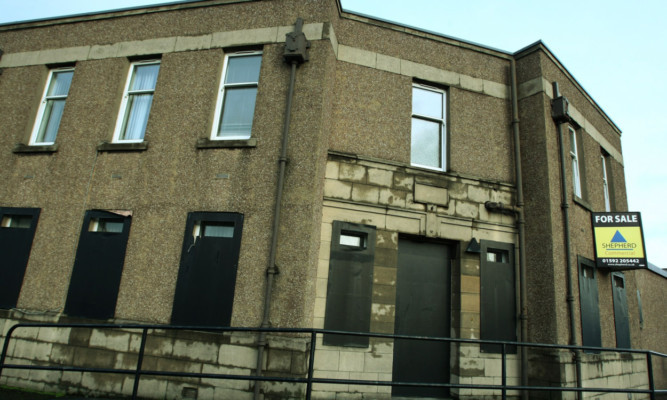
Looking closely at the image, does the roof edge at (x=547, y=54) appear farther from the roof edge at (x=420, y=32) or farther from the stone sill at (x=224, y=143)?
the stone sill at (x=224, y=143)

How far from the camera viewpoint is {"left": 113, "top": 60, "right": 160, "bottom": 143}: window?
25.6 ft

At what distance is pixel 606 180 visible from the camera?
10422mm

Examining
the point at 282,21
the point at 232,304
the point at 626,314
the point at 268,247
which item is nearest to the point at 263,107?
the point at 282,21

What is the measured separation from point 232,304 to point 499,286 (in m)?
4.91

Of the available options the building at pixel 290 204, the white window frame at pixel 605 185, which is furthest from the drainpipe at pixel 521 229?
the white window frame at pixel 605 185

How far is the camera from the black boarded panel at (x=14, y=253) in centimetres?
719

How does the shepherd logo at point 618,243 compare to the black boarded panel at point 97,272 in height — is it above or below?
above

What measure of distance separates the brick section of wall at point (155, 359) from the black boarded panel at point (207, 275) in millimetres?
299

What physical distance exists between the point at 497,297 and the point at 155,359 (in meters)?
6.07

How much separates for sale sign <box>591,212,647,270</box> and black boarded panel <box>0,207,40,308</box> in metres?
11.6

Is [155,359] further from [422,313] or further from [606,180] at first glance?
[606,180]

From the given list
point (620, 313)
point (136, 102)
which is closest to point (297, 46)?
point (136, 102)

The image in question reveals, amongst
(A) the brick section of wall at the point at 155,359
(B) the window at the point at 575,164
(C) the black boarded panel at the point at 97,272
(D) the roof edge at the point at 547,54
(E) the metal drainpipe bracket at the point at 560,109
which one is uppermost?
(D) the roof edge at the point at 547,54

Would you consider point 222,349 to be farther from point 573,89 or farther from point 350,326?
point 573,89
